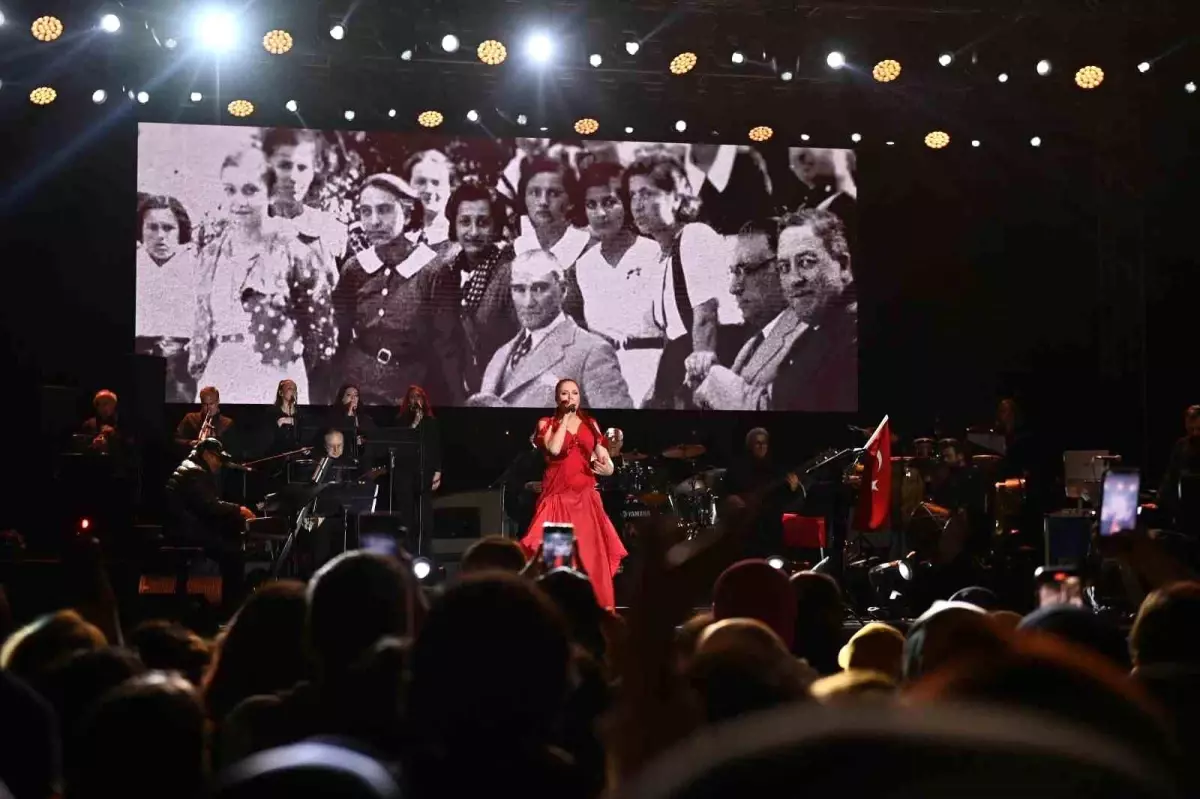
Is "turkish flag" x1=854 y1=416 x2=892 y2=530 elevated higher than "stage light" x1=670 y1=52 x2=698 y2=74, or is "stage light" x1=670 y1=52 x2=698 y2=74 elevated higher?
"stage light" x1=670 y1=52 x2=698 y2=74

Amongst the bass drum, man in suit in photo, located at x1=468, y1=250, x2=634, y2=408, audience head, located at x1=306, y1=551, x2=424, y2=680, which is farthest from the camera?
man in suit in photo, located at x1=468, y1=250, x2=634, y2=408

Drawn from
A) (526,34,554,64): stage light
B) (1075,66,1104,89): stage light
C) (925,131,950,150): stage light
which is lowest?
(925,131,950,150): stage light

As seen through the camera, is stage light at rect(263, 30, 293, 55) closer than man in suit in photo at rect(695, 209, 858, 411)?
Yes

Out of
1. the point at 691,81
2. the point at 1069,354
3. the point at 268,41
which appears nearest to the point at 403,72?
the point at 268,41

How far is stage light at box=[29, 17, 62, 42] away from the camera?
9.45 metres

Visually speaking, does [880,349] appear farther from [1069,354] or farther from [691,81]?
[691,81]

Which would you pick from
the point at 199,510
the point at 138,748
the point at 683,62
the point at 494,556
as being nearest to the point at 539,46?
the point at 683,62

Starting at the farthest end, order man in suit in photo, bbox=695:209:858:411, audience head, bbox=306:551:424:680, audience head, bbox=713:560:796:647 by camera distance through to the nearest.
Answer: man in suit in photo, bbox=695:209:858:411, audience head, bbox=713:560:796:647, audience head, bbox=306:551:424:680

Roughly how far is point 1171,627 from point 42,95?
970cm

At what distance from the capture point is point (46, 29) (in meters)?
9.49

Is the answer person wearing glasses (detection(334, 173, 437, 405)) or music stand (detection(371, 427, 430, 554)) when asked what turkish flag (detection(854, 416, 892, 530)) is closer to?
music stand (detection(371, 427, 430, 554))

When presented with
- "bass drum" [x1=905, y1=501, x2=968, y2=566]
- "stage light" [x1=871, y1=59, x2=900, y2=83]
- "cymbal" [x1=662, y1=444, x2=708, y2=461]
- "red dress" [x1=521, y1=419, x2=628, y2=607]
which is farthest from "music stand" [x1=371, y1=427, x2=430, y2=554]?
"stage light" [x1=871, y1=59, x2=900, y2=83]

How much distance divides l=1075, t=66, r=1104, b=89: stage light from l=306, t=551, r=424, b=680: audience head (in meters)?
9.77

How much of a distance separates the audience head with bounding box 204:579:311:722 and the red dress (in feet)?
21.3
